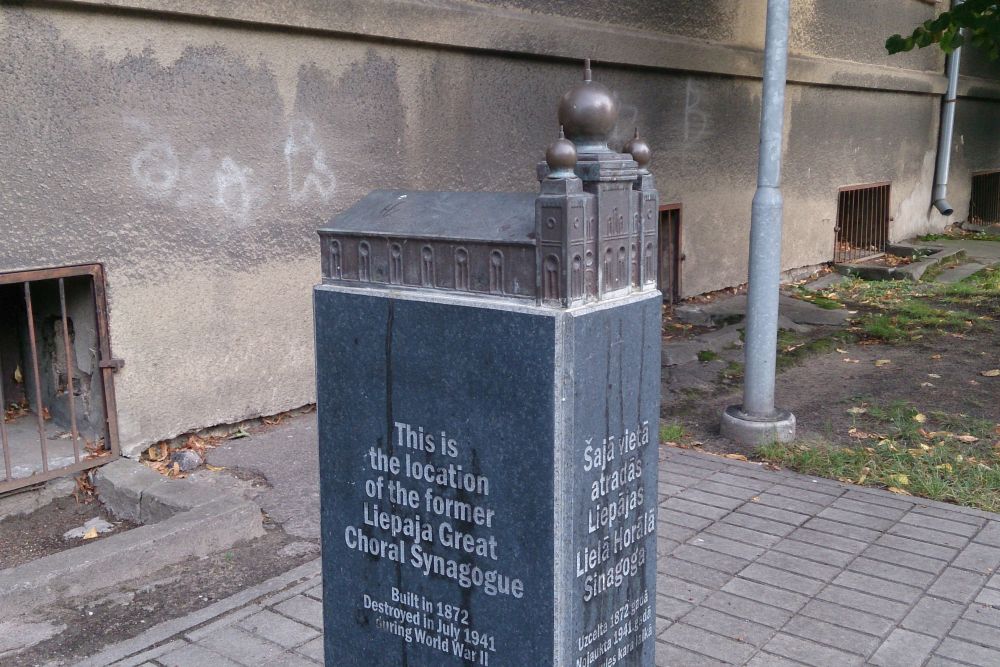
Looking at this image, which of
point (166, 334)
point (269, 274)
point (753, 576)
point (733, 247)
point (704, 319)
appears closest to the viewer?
point (753, 576)

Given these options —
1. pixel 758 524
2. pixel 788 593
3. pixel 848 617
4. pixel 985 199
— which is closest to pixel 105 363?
pixel 758 524

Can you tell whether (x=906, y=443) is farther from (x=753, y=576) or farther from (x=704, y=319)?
(x=704, y=319)

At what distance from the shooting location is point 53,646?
11.5ft

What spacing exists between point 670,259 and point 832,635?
20.8 ft

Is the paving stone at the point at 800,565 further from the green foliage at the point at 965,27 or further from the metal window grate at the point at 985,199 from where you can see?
the metal window grate at the point at 985,199

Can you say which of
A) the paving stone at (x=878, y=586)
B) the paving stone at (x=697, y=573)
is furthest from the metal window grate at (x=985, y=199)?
the paving stone at (x=697, y=573)

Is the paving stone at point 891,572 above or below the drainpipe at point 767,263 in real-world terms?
below

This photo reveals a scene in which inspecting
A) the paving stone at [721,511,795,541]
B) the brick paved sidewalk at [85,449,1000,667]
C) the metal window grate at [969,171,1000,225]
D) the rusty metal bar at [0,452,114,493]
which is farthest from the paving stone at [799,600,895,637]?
the metal window grate at [969,171,1000,225]

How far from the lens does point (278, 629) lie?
3.55 m

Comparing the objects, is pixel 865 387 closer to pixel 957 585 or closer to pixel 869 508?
pixel 869 508

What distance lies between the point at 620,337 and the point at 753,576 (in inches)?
82.0

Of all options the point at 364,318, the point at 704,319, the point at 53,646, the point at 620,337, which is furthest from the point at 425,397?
the point at 704,319

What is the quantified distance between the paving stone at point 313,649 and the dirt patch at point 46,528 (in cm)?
149

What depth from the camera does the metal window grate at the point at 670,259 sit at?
373 inches
